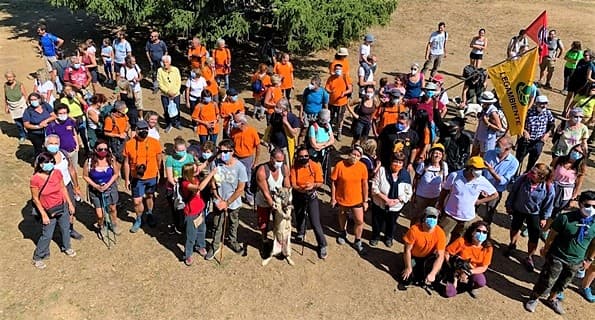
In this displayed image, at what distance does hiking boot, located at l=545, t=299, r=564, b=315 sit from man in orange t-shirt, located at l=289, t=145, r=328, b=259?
332 cm

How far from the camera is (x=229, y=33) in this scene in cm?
1423

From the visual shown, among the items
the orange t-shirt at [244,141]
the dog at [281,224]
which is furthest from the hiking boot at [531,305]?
the orange t-shirt at [244,141]

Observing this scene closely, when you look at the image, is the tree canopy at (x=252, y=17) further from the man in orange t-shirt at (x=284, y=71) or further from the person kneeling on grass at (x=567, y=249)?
the person kneeling on grass at (x=567, y=249)

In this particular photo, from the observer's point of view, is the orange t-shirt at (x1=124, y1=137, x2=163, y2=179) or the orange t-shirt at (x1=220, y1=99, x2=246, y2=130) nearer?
the orange t-shirt at (x1=124, y1=137, x2=163, y2=179)

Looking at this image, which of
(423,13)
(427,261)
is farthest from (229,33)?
(423,13)

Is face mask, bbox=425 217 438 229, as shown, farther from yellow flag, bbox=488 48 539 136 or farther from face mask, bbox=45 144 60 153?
face mask, bbox=45 144 60 153

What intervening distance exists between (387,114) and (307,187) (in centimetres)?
274

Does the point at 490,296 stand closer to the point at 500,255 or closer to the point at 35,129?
the point at 500,255

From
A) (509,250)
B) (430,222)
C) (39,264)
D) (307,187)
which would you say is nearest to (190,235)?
(307,187)

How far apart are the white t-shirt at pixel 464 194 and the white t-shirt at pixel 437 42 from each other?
8.17 m

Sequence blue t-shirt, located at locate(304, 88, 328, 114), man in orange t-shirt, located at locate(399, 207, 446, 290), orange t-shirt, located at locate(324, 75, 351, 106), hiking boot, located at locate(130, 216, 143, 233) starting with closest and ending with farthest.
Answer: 1. man in orange t-shirt, located at locate(399, 207, 446, 290)
2. hiking boot, located at locate(130, 216, 143, 233)
3. blue t-shirt, located at locate(304, 88, 328, 114)
4. orange t-shirt, located at locate(324, 75, 351, 106)

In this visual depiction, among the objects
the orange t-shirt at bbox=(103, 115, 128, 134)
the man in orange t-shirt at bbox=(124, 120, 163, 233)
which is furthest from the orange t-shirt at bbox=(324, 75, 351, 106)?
the man in orange t-shirt at bbox=(124, 120, 163, 233)

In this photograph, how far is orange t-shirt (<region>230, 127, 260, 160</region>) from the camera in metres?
9.38

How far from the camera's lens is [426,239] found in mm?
7504
